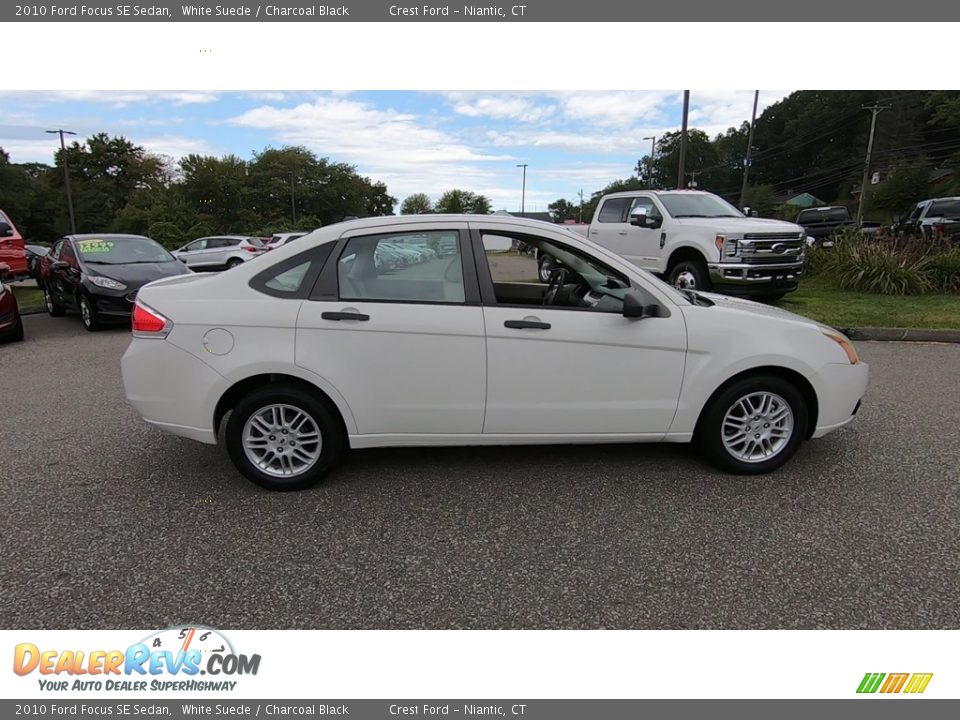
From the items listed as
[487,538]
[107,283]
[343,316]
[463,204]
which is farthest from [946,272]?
[463,204]

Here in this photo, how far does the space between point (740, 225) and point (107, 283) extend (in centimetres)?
1050

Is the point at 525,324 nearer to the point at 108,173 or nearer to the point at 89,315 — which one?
the point at 89,315

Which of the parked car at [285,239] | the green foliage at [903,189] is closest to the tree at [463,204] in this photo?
the parked car at [285,239]

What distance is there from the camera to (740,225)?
10023 mm

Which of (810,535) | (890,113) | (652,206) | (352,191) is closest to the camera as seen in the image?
(810,535)

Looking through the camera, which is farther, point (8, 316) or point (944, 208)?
point (944, 208)

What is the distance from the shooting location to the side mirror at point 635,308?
364 cm

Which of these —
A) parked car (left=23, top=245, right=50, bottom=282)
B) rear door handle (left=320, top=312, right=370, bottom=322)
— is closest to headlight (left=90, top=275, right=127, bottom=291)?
parked car (left=23, top=245, right=50, bottom=282)

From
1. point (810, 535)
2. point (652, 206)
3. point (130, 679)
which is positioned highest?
point (652, 206)

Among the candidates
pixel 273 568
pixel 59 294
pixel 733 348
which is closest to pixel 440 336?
pixel 273 568

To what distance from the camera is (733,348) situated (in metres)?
3.77

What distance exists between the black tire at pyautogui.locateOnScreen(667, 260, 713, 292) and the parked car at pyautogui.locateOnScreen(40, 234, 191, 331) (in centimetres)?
863

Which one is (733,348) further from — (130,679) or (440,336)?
(130,679)

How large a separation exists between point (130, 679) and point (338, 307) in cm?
209
